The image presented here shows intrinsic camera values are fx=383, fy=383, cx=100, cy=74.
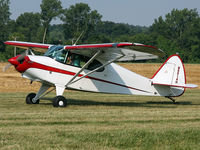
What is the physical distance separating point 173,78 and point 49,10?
82277mm

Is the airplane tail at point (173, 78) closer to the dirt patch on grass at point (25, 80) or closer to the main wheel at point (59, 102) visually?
the main wheel at point (59, 102)

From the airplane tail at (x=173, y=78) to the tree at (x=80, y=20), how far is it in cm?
7730

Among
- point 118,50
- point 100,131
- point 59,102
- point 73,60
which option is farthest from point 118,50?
point 100,131

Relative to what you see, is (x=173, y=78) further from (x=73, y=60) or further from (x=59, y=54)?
(x=59, y=54)

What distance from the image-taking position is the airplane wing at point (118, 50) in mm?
12711

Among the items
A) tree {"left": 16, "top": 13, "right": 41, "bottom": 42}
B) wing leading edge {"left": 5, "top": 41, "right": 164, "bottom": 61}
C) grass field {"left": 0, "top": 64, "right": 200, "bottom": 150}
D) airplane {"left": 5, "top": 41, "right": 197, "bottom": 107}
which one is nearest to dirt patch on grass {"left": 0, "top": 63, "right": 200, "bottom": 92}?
airplane {"left": 5, "top": 41, "right": 197, "bottom": 107}

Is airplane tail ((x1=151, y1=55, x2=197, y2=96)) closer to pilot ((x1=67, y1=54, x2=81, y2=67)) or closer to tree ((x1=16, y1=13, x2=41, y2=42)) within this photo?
pilot ((x1=67, y1=54, x2=81, y2=67))

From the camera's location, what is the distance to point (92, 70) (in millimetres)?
14672

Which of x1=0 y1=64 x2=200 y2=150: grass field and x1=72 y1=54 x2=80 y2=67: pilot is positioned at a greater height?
x1=72 y1=54 x2=80 y2=67: pilot

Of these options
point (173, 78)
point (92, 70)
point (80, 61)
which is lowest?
point (173, 78)

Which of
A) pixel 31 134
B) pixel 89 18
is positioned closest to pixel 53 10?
pixel 89 18

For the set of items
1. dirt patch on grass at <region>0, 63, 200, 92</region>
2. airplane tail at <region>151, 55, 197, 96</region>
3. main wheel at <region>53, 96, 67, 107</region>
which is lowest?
dirt patch on grass at <region>0, 63, 200, 92</region>

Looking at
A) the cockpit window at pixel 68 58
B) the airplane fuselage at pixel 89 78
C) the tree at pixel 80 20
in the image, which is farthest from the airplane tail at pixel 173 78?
Answer: the tree at pixel 80 20

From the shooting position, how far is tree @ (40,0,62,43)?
94275 mm
